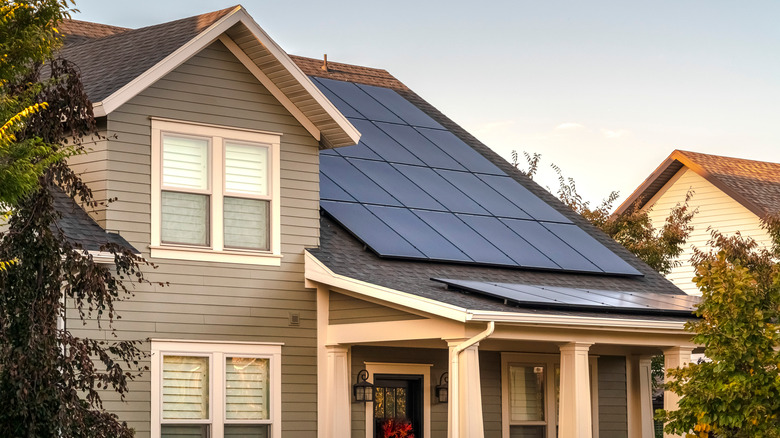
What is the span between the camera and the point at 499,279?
15320 mm

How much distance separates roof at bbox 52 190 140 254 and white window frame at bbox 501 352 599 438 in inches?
246

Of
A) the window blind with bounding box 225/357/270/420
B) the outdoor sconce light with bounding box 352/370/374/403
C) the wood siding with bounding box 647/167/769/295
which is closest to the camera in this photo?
the window blind with bounding box 225/357/270/420

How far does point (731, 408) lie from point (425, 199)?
22.0ft

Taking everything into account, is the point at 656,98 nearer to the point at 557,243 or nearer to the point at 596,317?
the point at 557,243

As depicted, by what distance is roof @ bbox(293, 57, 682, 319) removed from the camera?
1343cm

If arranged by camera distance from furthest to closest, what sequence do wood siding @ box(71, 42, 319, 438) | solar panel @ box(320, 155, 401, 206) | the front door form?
1. solar panel @ box(320, 155, 401, 206)
2. the front door
3. wood siding @ box(71, 42, 319, 438)

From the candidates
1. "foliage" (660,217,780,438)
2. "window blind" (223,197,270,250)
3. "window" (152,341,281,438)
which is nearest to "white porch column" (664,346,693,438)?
"foliage" (660,217,780,438)

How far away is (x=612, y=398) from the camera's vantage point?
17.7 m

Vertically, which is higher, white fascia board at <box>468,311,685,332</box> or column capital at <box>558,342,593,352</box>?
white fascia board at <box>468,311,685,332</box>

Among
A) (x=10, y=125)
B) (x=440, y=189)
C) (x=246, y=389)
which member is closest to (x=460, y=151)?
(x=440, y=189)

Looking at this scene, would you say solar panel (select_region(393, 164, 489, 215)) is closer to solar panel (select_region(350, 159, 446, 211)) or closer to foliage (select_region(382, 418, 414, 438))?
solar panel (select_region(350, 159, 446, 211))

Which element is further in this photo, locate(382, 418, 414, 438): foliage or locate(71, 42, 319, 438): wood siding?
locate(382, 418, 414, 438): foliage

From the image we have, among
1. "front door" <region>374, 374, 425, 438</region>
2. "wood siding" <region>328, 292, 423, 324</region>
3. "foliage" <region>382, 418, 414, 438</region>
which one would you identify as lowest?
"foliage" <region>382, 418, 414, 438</region>

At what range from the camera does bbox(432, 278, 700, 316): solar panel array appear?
521 inches
